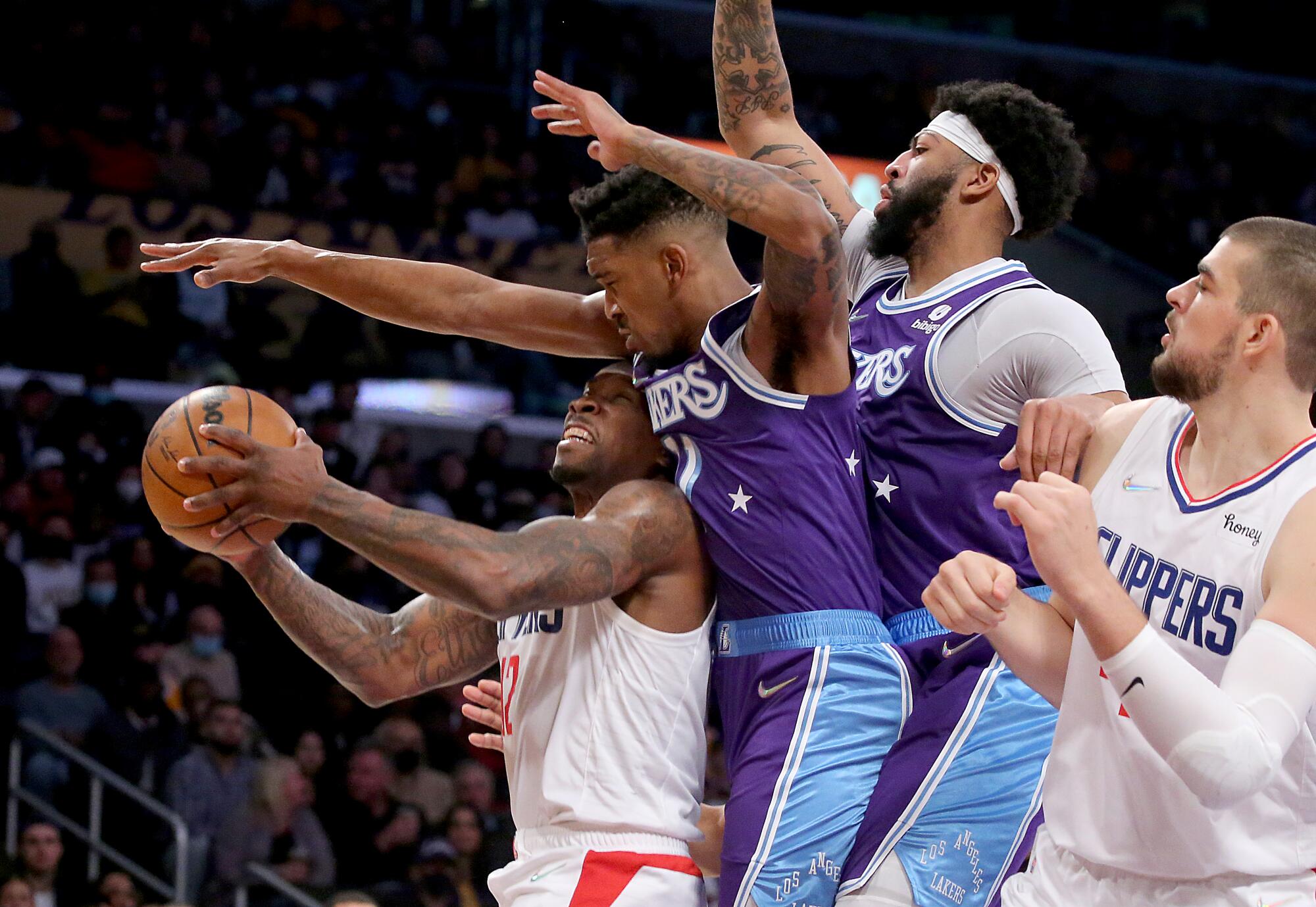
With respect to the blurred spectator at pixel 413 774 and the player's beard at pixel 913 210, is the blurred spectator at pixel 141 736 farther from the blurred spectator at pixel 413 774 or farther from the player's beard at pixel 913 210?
the player's beard at pixel 913 210

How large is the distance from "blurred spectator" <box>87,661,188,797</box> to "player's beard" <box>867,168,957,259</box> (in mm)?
6296

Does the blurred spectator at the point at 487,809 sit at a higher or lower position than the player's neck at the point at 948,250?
lower

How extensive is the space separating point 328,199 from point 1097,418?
10.5 metres

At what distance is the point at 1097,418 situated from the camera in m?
3.43

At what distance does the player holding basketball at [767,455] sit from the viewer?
11.5ft

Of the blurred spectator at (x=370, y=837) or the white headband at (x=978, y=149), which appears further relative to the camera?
the blurred spectator at (x=370, y=837)

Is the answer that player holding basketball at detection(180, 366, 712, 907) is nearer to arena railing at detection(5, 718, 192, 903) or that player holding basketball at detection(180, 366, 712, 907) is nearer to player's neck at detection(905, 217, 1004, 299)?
player's neck at detection(905, 217, 1004, 299)

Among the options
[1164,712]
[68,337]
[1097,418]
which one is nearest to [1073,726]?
[1164,712]

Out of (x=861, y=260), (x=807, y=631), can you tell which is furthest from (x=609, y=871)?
(x=861, y=260)

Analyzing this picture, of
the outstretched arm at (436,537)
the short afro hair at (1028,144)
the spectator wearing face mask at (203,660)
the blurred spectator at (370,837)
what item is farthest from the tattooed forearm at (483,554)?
the spectator wearing face mask at (203,660)

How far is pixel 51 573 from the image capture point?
983cm

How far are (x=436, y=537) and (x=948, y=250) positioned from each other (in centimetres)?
A: 171

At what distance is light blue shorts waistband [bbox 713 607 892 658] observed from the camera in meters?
3.63

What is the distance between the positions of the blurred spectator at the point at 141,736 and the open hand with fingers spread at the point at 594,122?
20.8 ft
